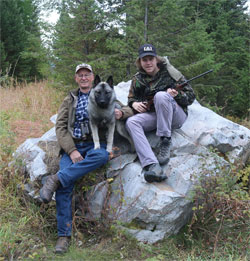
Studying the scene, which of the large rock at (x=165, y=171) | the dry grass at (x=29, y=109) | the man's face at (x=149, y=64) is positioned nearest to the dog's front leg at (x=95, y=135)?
the large rock at (x=165, y=171)

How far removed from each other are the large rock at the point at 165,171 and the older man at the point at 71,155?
378mm

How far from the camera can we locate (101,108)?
3.88 m

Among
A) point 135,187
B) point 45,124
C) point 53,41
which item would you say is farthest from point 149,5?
point 135,187

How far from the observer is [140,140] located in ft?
12.4

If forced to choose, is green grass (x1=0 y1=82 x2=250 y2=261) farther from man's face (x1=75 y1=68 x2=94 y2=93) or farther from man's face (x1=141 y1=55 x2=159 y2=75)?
man's face (x1=141 y1=55 x2=159 y2=75)

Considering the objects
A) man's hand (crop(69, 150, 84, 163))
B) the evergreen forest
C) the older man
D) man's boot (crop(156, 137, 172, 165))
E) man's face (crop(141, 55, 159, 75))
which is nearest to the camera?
the older man

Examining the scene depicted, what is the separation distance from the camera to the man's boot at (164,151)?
3.85 meters

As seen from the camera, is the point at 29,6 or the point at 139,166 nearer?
the point at 139,166

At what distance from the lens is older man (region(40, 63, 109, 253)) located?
3.45m

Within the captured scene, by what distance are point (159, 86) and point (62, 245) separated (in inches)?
104

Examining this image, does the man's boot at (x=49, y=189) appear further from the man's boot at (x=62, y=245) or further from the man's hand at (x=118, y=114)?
the man's hand at (x=118, y=114)

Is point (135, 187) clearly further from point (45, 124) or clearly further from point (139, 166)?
point (45, 124)

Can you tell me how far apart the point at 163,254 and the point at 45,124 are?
456cm

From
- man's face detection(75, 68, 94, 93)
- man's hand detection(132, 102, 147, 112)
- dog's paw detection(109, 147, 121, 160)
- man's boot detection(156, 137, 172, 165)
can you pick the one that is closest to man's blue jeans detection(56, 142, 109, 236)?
dog's paw detection(109, 147, 121, 160)
